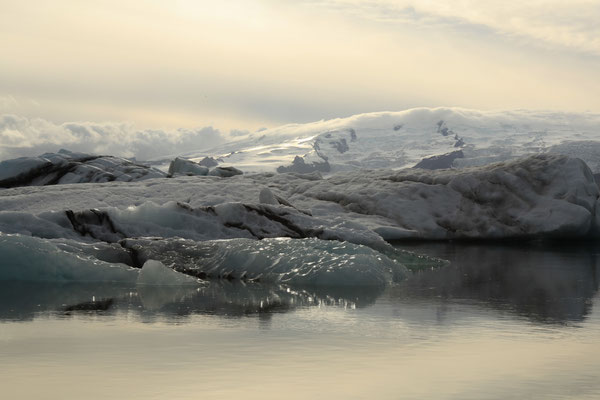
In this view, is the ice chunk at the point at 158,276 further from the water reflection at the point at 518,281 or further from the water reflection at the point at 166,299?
the water reflection at the point at 518,281

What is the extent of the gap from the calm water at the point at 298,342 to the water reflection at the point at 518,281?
0.20 feet

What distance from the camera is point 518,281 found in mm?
10570

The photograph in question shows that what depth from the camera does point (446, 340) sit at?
5.86m

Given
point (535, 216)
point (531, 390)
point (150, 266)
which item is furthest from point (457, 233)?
point (531, 390)

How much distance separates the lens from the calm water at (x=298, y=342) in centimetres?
436

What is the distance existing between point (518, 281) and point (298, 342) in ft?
18.8

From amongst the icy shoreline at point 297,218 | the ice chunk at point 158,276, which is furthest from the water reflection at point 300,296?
the icy shoreline at point 297,218

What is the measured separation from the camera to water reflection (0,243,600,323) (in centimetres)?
725

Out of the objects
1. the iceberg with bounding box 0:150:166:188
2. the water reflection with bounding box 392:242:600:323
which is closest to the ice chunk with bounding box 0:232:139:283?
the water reflection with bounding box 392:242:600:323

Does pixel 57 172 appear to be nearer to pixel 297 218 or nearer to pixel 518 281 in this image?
pixel 297 218

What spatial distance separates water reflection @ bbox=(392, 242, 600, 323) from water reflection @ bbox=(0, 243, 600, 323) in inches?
0.5

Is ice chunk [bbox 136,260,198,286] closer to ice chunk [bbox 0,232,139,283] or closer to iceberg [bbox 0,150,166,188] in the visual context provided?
ice chunk [bbox 0,232,139,283]

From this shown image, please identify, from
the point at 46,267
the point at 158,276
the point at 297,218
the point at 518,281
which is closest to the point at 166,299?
the point at 158,276

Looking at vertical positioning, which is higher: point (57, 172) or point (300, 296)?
point (57, 172)
